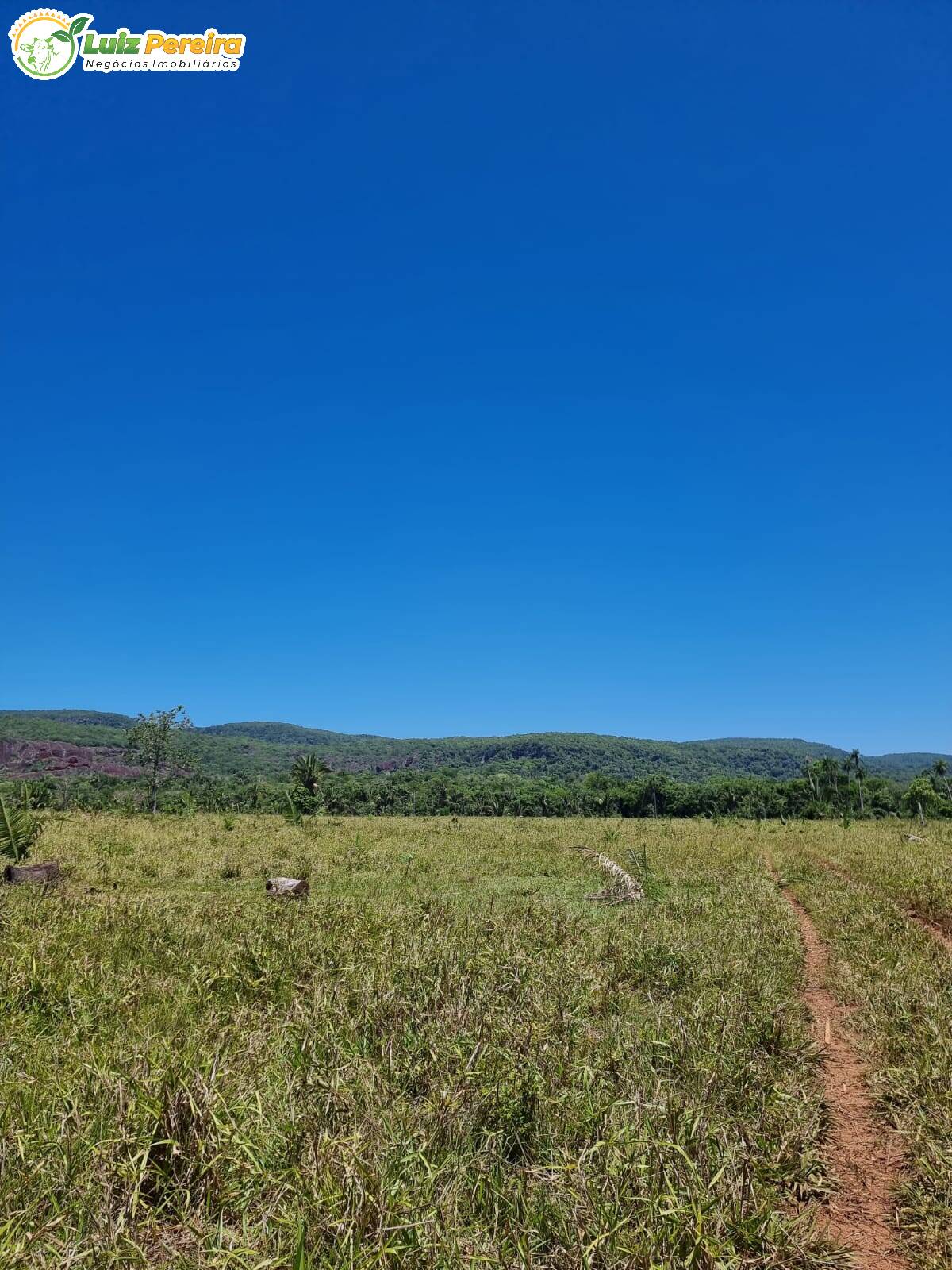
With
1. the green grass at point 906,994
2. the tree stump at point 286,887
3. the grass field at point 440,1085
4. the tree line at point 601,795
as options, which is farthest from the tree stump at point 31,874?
the tree line at point 601,795

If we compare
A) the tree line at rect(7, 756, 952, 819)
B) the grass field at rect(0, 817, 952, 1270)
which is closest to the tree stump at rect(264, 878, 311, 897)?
the grass field at rect(0, 817, 952, 1270)

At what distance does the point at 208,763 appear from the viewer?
178375mm

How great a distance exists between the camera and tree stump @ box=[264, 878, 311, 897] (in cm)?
1370

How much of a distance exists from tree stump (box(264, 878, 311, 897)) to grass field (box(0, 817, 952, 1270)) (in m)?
1.66

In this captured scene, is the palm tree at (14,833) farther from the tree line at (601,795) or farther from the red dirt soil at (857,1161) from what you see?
→ the tree line at (601,795)

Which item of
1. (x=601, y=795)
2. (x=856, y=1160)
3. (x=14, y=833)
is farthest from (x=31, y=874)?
(x=601, y=795)

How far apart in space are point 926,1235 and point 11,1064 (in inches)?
244

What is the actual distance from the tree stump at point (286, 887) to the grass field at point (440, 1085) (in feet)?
5.44

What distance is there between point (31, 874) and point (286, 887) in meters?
5.25

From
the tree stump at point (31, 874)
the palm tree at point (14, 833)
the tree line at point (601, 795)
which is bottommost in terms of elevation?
the tree line at point (601, 795)

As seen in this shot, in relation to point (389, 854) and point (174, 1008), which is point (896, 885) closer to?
point (389, 854)

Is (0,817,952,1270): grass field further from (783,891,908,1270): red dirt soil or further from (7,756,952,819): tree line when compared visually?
(7,756,952,819): tree line

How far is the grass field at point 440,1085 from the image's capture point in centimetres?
351

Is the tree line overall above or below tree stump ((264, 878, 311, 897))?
below
